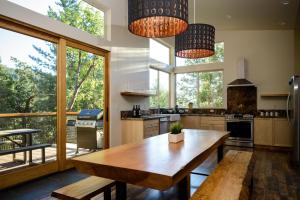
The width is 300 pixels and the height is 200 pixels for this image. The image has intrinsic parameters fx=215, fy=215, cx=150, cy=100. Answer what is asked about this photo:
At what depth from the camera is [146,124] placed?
4.92 metres

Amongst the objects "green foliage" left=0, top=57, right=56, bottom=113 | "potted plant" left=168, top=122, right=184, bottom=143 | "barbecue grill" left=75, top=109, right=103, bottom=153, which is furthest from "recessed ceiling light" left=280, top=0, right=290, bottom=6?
"green foliage" left=0, top=57, right=56, bottom=113

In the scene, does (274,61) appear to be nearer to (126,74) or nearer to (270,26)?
(270,26)

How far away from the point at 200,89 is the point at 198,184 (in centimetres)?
476

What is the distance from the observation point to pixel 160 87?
7.39 m

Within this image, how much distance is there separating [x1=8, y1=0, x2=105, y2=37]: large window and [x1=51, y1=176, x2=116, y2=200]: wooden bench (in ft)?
9.00

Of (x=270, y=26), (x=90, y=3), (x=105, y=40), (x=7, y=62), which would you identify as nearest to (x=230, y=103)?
(x=270, y=26)

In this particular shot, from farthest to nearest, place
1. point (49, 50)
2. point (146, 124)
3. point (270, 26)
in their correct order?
point (270, 26), point (146, 124), point (49, 50)

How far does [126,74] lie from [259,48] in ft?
13.8

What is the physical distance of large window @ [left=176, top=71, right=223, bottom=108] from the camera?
727 centimetres

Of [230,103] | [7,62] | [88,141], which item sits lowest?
[88,141]

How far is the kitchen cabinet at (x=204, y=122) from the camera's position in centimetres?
659

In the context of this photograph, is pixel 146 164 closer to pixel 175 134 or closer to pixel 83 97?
pixel 175 134

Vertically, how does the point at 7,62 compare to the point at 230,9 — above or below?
below

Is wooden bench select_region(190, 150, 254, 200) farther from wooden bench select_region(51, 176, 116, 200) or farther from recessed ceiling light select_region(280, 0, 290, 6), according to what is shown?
recessed ceiling light select_region(280, 0, 290, 6)
